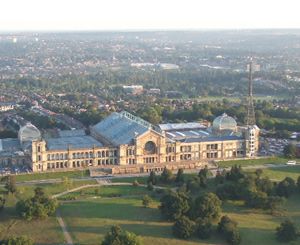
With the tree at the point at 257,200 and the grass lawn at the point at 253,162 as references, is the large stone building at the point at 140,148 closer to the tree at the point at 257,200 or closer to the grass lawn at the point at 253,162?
the grass lawn at the point at 253,162

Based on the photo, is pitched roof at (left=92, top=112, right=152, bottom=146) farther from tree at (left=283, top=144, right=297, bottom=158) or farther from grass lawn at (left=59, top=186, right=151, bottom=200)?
tree at (left=283, top=144, right=297, bottom=158)

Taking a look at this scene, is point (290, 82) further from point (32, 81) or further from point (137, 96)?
point (32, 81)

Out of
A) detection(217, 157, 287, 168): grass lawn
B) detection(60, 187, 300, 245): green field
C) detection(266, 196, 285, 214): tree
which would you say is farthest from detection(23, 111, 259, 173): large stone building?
detection(266, 196, 285, 214): tree

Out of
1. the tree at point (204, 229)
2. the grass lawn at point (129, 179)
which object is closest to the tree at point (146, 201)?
the tree at point (204, 229)

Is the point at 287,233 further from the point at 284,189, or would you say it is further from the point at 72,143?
the point at 72,143

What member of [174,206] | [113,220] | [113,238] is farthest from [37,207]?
[174,206]

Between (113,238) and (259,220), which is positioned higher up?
(113,238)
